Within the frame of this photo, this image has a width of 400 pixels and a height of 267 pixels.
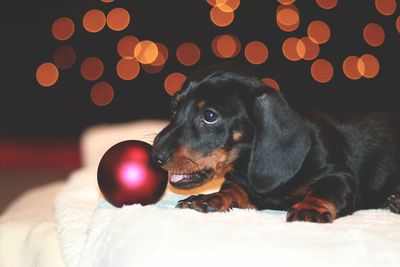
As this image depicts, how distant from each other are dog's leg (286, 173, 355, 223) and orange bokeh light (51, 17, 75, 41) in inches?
181

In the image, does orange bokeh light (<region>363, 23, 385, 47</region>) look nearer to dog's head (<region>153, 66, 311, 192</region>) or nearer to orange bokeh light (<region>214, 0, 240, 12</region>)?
orange bokeh light (<region>214, 0, 240, 12</region>)

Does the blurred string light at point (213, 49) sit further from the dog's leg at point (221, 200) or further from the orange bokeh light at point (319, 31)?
the dog's leg at point (221, 200)

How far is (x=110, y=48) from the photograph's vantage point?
6738mm

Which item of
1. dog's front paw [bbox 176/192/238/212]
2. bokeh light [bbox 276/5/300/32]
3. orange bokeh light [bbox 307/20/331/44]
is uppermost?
bokeh light [bbox 276/5/300/32]

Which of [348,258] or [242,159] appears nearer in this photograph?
[348,258]

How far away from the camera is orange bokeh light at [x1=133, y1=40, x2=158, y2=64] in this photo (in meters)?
6.58

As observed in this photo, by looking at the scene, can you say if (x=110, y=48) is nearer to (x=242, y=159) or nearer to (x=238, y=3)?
(x=238, y=3)

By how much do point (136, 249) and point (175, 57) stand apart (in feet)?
16.2

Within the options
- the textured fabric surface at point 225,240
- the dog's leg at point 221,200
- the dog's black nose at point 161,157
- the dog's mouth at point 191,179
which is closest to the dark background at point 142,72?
the dog's leg at point 221,200

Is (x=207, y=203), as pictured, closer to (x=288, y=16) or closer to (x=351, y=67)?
(x=288, y=16)

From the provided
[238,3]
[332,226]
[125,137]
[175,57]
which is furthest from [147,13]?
[332,226]

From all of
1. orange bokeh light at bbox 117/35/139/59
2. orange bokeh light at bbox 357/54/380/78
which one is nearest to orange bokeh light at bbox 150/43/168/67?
orange bokeh light at bbox 117/35/139/59

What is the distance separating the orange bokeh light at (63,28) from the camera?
6766 millimetres

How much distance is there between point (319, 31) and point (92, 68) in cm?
252
